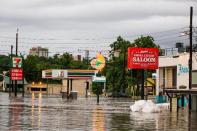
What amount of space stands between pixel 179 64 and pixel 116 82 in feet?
140

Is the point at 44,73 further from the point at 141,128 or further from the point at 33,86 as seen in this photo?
the point at 141,128

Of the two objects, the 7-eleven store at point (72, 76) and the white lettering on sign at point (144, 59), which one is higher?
the white lettering on sign at point (144, 59)

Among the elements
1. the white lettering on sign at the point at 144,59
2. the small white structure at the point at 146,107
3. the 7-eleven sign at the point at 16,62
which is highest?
the 7-eleven sign at the point at 16,62

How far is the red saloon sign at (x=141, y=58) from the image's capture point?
52.2 m

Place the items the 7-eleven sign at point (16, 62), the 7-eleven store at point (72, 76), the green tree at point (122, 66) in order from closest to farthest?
the 7-eleven sign at point (16, 62)
the 7-eleven store at point (72, 76)
the green tree at point (122, 66)

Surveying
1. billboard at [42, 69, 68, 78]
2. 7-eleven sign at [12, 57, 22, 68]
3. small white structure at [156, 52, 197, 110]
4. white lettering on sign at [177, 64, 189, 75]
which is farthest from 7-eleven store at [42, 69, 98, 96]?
white lettering on sign at [177, 64, 189, 75]

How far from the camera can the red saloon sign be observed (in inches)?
2056

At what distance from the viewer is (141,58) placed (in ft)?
173

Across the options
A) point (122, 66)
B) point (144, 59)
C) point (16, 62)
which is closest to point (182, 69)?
point (144, 59)

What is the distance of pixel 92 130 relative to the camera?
23188 millimetres

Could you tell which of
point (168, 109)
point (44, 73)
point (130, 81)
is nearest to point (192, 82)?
point (168, 109)

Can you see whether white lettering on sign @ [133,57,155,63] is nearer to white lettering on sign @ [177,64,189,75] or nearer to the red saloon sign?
the red saloon sign

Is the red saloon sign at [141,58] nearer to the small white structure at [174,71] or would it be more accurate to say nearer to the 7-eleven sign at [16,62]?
the small white structure at [174,71]

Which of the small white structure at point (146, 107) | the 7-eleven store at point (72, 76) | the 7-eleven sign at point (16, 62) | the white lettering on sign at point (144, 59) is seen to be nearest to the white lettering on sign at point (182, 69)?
the white lettering on sign at point (144, 59)
